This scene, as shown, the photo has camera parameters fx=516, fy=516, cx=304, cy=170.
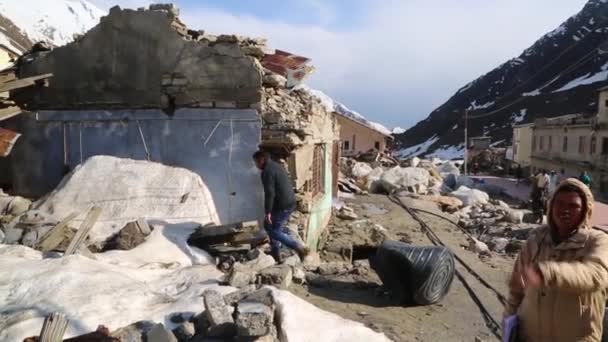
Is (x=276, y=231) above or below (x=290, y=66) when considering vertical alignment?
below

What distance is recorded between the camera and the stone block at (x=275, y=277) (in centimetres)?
596

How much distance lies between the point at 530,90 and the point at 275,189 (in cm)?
8843

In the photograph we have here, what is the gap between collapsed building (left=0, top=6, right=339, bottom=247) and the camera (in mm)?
8281

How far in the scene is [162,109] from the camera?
856 centimetres

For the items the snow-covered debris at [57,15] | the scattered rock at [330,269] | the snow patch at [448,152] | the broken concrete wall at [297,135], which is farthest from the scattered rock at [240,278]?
the snow patch at [448,152]

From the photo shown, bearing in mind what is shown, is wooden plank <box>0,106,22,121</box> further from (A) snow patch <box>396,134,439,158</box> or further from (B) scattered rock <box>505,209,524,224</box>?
(A) snow patch <box>396,134,439,158</box>

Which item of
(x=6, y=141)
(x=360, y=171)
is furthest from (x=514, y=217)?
(x=6, y=141)

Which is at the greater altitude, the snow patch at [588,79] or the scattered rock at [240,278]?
the snow patch at [588,79]

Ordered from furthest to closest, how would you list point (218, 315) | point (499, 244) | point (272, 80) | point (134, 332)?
1. point (499, 244)
2. point (272, 80)
3. point (218, 315)
4. point (134, 332)

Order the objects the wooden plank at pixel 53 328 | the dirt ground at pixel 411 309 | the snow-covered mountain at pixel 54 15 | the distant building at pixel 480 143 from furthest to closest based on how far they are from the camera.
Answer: the distant building at pixel 480 143
the snow-covered mountain at pixel 54 15
the dirt ground at pixel 411 309
the wooden plank at pixel 53 328

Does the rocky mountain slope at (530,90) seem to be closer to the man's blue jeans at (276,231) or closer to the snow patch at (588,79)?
the snow patch at (588,79)

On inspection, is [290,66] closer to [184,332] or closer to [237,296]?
[237,296]

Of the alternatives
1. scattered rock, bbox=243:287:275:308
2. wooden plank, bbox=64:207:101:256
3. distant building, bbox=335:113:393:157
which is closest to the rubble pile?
scattered rock, bbox=243:287:275:308

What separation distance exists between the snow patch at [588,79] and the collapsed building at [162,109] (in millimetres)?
77985
